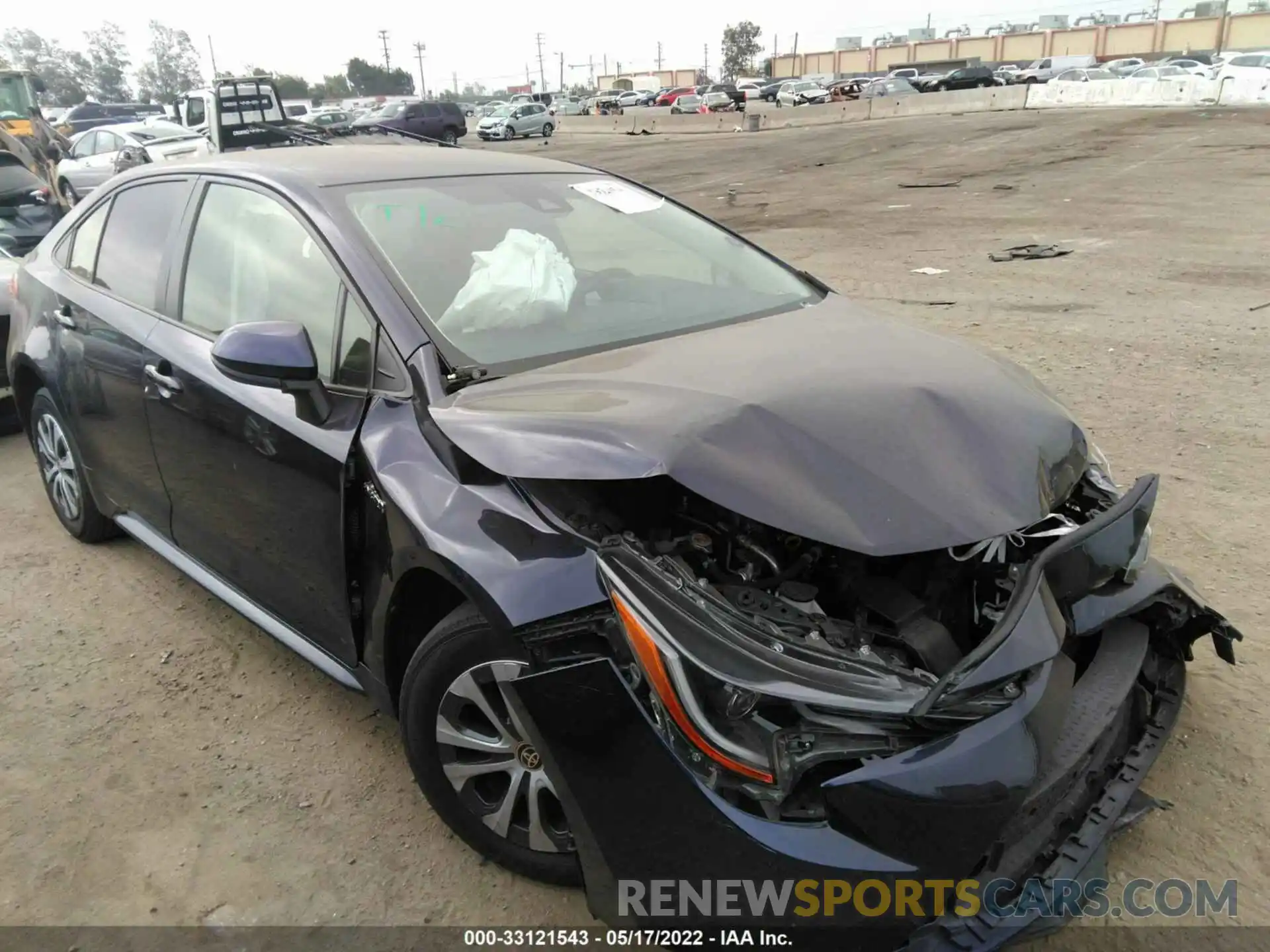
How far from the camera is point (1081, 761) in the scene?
1.94 metres

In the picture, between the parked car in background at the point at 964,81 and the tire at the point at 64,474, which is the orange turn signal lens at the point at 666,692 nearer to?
the tire at the point at 64,474

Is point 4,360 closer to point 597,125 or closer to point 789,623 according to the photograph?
point 789,623

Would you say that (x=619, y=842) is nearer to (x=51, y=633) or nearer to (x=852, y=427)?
(x=852, y=427)

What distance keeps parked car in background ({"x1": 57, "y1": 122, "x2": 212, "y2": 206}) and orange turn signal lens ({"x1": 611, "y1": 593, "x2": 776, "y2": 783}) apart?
16.8 m

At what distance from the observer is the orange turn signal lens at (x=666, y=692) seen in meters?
1.75

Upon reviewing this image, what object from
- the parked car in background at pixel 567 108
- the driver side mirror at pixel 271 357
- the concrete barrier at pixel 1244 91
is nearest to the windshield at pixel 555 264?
the driver side mirror at pixel 271 357

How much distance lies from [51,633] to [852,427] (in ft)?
10.3

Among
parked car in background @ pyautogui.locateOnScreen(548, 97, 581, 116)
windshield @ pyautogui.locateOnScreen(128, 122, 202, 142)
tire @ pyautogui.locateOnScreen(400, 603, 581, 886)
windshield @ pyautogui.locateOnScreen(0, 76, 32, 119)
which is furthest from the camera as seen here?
parked car in background @ pyautogui.locateOnScreen(548, 97, 581, 116)

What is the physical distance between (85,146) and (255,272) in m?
19.6

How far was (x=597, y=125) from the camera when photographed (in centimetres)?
4291

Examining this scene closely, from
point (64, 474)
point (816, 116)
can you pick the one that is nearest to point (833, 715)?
point (64, 474)

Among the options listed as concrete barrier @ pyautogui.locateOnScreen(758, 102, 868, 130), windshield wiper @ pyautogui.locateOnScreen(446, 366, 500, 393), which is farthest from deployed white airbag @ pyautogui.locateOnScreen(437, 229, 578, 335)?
concrete barrier @ pyautogui.locateOnScreen(758, 102, 868, 130)

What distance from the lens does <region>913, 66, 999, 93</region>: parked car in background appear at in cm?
4072

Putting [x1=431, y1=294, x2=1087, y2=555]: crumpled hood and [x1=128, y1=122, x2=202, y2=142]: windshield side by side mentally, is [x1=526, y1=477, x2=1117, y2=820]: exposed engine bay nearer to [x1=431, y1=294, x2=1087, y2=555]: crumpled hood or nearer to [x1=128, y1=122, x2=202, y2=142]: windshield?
[x1=431, y1=294, x2=1087, y2=555]: crumpled hood
